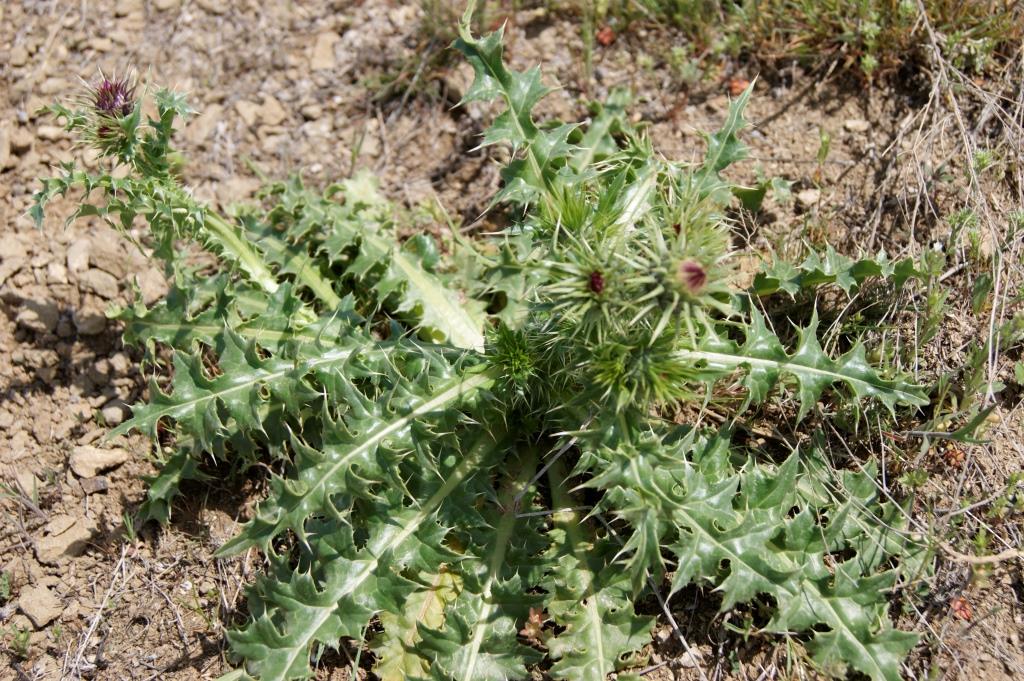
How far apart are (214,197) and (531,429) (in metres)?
2.33

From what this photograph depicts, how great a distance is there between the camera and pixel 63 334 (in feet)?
13.6

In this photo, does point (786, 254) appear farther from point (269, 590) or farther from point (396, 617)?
point (269, 590)

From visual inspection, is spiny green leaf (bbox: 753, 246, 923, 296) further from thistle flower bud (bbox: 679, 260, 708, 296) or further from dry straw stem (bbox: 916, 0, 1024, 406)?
thistle flower bud (bbox: 679, 260, 708, 296)

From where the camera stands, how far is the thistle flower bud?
2.39 m

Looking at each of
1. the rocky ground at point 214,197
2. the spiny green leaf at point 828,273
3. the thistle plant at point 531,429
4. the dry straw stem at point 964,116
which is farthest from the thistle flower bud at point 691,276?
the dry straw stem at point 964,116

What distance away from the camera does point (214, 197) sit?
4582 millimetres

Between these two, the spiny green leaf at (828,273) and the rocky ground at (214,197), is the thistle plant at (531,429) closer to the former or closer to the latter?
the spiny green leaf at (828,273)

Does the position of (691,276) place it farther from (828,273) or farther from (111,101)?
(111,101)

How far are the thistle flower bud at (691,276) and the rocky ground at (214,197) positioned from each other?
1532mm

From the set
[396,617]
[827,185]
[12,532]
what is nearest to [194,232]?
[12,532]

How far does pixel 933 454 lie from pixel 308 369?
2.62 m

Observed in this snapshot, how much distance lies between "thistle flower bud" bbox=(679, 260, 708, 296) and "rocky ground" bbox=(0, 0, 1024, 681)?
1.53m

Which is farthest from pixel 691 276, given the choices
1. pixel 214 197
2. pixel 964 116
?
pixel 214 197

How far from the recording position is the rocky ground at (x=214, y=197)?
136 inches
